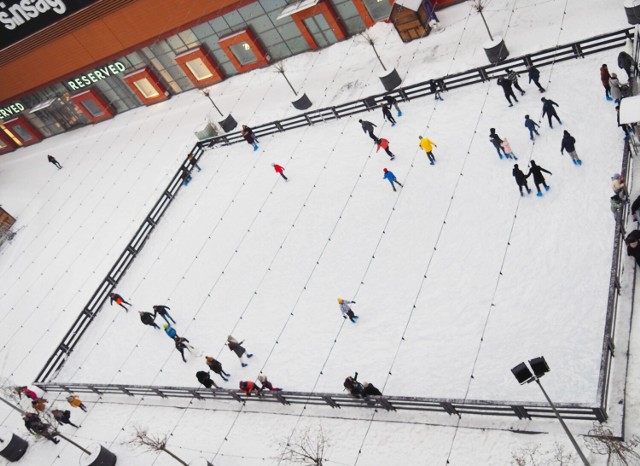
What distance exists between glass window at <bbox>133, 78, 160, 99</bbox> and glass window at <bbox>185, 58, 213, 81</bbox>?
3.75 metres

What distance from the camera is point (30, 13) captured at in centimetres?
4075

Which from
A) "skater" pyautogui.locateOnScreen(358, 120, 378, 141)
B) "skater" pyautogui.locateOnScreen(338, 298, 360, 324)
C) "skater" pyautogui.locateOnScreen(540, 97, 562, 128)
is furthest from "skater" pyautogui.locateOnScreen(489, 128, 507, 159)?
"skater" pyautogui.locateOnScreen(338, 298, 360, 324)

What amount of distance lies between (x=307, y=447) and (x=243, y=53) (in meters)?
27.4

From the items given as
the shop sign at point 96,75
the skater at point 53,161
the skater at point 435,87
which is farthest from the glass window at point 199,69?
the skater at point 435,87

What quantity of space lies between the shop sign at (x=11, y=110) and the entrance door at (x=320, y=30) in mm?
25167

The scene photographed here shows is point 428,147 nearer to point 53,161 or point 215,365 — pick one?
point 215,365

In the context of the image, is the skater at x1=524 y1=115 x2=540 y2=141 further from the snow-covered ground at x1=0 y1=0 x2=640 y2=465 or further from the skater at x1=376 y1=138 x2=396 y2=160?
the skater at x1=376 y1=138 x2=396 y2=160

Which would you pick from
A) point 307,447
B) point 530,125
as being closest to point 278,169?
point 530,125

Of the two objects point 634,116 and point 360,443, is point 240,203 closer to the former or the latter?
point 360,443

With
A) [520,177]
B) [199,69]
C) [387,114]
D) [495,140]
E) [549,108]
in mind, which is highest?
[199,69]

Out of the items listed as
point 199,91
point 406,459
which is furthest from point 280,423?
point 199,91

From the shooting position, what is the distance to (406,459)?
1770cm

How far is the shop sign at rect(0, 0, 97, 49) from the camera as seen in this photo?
3981 centimetres

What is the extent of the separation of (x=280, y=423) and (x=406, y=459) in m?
4.66
